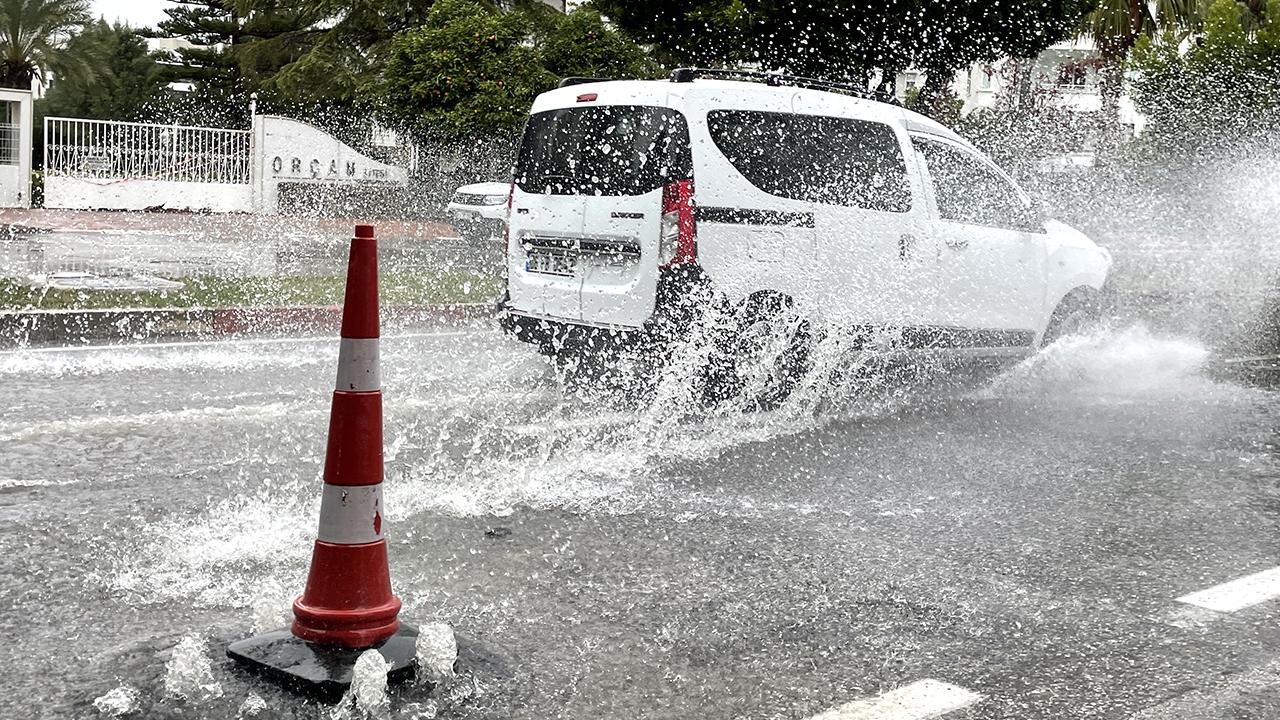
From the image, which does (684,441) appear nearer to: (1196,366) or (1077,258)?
(1077,258)

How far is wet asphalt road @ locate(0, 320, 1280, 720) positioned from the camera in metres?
3.79

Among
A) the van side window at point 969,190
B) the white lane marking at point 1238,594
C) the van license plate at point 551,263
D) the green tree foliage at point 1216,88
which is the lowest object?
the white lane marking at point 1238,594

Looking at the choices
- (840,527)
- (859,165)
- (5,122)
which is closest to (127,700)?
(840,527)

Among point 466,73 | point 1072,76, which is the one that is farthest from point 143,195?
point 1072,76

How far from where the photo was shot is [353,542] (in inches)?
147

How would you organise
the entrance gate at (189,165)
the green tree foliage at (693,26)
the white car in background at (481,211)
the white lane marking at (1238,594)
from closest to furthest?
1. the white lane marking at (1238,594)
2. the green tree foliage at (693,26)
3. the white car in background at (481,211)
4. the entrance gate at (189,165)

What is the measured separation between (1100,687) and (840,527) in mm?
1750

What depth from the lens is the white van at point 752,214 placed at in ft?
25.0

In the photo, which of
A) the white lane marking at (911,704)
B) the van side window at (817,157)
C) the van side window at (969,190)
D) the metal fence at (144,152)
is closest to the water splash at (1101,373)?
the van side window at (969,190)

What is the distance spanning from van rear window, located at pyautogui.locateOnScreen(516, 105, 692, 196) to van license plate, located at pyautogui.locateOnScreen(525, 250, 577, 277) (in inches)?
14.2

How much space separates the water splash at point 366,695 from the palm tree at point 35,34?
48.8m

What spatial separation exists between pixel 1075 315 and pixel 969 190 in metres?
1.54

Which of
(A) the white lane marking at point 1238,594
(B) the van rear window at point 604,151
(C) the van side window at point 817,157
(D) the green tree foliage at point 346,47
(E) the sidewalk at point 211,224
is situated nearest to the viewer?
(A) the white lane marking at point 1238,594

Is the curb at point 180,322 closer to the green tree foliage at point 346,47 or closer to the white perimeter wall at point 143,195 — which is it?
the white perimeter wall at point 143,195
